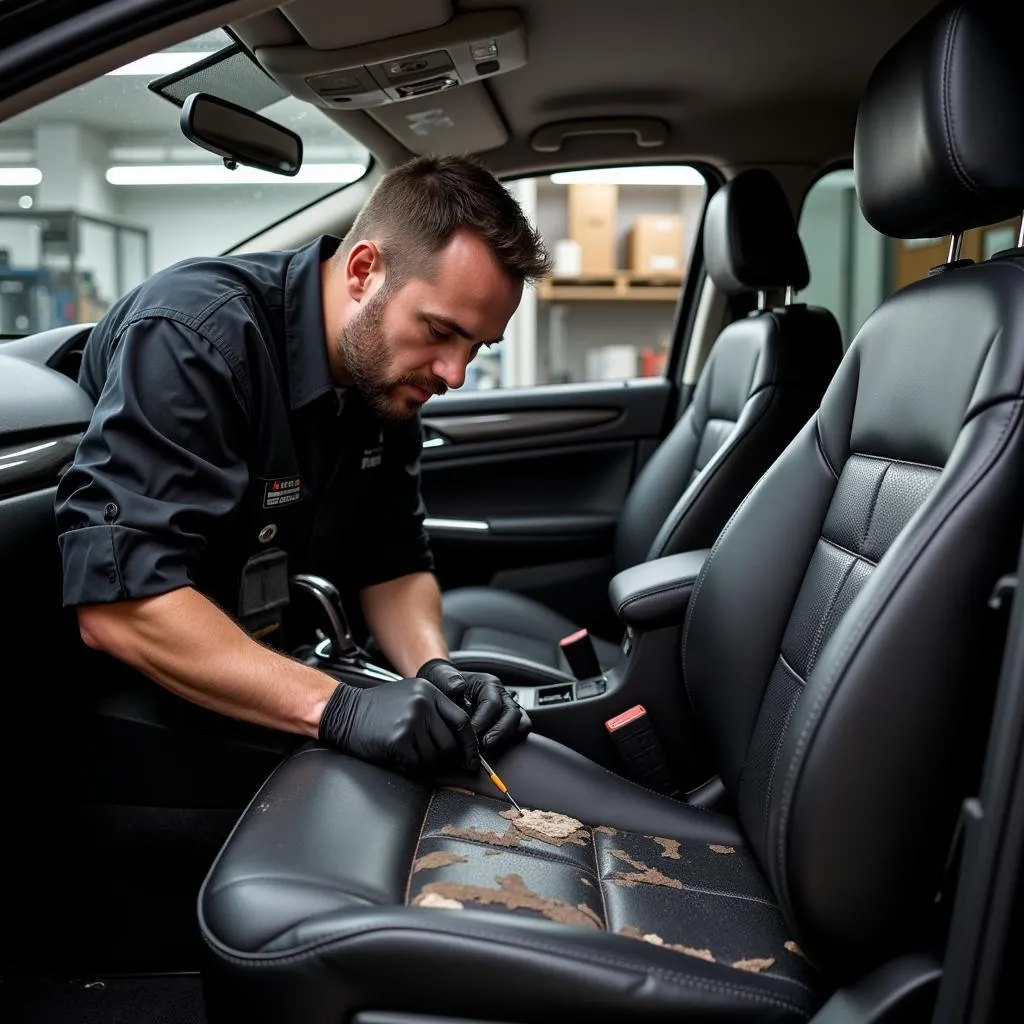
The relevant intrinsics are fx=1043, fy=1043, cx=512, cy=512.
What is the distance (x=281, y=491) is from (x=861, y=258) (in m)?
4.14

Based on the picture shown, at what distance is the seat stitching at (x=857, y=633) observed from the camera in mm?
918

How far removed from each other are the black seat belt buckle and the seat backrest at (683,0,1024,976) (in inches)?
10.4

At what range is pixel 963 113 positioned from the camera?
40.4 inches

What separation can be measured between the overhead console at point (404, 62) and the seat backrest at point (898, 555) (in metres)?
0.84

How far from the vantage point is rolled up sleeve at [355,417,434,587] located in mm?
1790

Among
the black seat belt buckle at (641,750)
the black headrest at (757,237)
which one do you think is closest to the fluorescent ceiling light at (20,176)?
the black headrest at (757,237)

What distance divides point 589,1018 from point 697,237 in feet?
7.89

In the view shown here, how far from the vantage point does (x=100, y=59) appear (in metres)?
0.88

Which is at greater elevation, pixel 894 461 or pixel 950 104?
pixel 950 104

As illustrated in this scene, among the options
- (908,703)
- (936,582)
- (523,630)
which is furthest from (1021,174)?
(523,630)

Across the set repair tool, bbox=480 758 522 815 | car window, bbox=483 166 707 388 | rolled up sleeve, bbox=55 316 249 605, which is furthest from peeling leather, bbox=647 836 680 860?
car window, bbox=483 166 707 388

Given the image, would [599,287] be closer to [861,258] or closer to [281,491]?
[861,258]

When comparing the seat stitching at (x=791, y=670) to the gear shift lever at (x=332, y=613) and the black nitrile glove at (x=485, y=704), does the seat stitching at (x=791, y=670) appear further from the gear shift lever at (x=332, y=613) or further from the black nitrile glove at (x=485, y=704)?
the gear shift lever at (x=332, y=613)

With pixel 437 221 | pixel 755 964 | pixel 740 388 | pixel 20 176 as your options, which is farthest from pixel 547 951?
pixel 20 176
